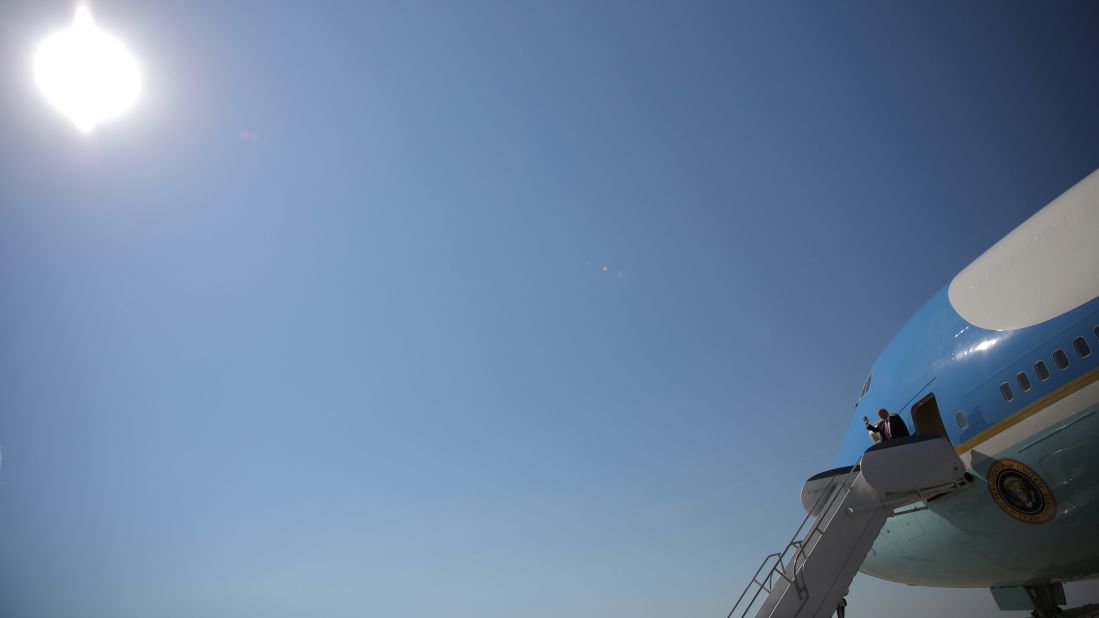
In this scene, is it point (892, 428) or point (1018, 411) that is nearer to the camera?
point (1018, 411)

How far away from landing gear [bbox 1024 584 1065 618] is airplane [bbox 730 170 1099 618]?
3cm

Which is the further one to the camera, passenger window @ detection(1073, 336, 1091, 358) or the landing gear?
the landing gear

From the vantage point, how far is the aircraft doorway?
423 inches

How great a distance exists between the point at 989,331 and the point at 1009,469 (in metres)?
2.49

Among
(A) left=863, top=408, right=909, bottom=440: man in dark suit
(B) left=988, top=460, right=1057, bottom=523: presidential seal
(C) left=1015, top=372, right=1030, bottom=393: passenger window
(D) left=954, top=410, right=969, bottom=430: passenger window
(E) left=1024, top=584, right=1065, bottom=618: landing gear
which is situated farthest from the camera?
(A) left=863, top=408, right=909, bottom=440: man in dark suit

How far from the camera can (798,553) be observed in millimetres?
9758

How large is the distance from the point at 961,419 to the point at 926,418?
1.54 m

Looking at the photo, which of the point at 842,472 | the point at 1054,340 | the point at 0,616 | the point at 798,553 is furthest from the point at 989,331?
the point at 0,616

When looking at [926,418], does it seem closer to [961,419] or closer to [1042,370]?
[961,419]

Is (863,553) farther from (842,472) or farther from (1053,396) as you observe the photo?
(1053,396)

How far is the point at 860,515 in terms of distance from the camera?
9.35m

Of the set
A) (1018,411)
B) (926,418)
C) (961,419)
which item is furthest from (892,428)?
(1018,411)

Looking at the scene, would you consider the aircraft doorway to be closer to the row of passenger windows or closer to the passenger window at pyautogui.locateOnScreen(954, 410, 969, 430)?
the passenger window at pyautogui.locateOnScreen(954, 410, 969, 430)

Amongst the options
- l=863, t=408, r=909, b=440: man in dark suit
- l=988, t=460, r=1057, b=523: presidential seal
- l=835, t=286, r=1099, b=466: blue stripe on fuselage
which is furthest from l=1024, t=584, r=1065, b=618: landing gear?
l=863, t=408, r=909, b=440: man in dark suit
